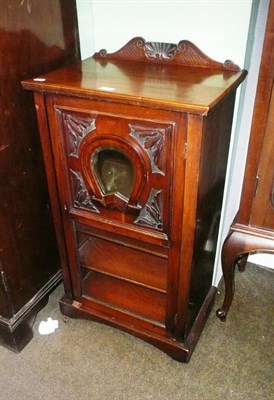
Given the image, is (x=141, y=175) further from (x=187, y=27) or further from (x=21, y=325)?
(x=21, y=325)

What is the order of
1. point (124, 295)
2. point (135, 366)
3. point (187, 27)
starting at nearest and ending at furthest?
point (187, 27) < point (135, 366) < point (124, 295)

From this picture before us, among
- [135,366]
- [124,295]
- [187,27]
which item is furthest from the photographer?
[124,295]

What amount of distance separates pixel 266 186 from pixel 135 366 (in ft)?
2.53

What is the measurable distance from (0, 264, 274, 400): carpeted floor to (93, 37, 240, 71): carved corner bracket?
0.96m

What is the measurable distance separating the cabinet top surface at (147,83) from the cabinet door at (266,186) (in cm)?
16

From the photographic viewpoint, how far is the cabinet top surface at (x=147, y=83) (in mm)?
875

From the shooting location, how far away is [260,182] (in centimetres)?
106

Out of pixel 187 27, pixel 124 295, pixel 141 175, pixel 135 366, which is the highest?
pixel 187 27

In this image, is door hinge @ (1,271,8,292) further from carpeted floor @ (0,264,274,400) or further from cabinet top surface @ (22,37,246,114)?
cabinet top surface @ (22,37,246,114)

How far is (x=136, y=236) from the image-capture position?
3.72 feet

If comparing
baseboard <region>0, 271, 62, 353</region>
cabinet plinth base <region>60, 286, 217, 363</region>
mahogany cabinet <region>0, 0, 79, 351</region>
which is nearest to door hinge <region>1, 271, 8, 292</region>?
mahogany cabinet <region>0, 0, 79, 351</region>

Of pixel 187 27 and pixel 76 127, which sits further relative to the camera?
pixel 187 27

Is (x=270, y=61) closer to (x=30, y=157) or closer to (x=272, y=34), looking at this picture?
(x=272, y=34)

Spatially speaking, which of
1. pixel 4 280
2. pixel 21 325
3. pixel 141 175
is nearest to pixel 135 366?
pixel 21 325
